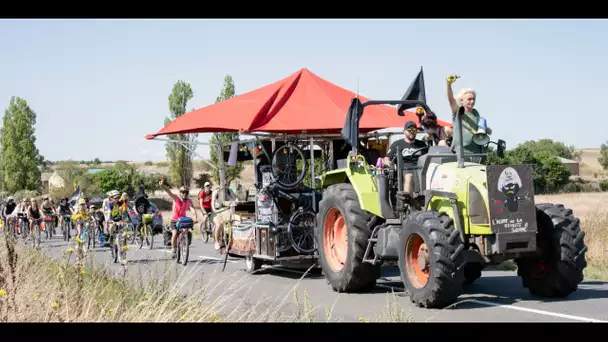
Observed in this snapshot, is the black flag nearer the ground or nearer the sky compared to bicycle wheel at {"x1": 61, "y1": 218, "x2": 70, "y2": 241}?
nearer the sky

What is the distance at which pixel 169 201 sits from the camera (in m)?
81.2

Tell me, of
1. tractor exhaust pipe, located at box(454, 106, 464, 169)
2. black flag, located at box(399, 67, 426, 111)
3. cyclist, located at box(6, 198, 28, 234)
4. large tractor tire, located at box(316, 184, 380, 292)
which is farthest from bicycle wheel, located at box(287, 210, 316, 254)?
cyclist, located at box(6, 198, 28, 234)

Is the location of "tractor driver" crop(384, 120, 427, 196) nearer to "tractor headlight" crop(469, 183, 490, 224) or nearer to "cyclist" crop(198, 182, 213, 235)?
"tractor headlight" crop(469, 183, 490, 224)

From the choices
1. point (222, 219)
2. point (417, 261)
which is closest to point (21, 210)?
point (222, 219)

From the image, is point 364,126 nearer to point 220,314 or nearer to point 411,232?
point 411,232

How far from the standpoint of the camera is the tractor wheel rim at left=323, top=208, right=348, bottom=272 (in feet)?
46.0

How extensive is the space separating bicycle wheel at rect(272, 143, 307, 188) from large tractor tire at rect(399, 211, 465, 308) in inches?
196

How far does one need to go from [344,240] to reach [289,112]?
397cm

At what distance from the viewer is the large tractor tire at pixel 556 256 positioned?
11297 mm

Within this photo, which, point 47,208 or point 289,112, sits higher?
point 289,112

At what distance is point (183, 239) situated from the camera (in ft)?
62.6

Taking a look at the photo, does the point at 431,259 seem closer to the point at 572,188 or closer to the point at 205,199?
the point at 205,199
